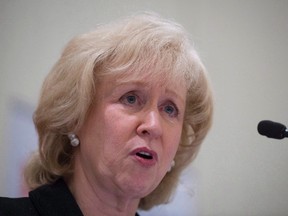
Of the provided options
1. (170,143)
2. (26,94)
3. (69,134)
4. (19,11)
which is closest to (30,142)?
(26,94)

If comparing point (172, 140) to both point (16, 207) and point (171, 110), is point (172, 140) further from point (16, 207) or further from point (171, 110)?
point (16, 207)

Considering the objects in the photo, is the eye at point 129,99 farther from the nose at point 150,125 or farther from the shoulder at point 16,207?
the shoulder at point 16,207

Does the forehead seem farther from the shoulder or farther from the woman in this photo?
the shoulder

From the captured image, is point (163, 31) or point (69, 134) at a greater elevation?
point (163, 31)

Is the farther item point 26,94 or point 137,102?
point 26,94

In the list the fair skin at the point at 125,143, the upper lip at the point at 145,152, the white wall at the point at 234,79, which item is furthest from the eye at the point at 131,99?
the white wall at the point at 234,79

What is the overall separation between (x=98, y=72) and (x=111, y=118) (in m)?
0.14

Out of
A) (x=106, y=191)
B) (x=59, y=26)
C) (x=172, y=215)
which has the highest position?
(x=59, y=26)

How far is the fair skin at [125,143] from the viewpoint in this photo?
792mm

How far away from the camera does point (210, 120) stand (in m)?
1.10

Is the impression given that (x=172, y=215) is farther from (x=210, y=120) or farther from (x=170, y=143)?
(x=170, y=143)

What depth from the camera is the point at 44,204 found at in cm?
82

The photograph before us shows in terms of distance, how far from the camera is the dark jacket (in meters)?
0.80

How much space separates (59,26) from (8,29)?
0.64ft
